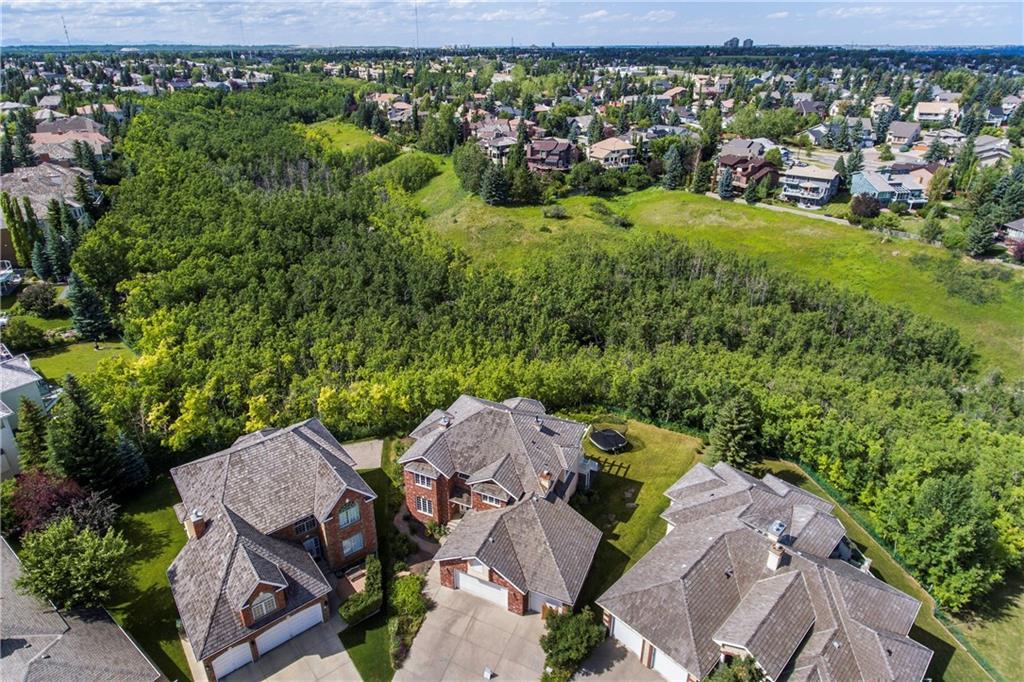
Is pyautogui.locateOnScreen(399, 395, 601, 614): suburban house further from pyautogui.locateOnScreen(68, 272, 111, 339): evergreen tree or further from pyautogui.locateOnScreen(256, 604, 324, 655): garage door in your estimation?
pyautogui.locateOnScreen(68, 272, 111, 339): evergreen tree

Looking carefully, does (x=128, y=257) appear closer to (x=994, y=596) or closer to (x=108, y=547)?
(x=108, y=547)

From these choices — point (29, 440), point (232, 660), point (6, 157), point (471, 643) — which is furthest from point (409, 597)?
point (6, 157)

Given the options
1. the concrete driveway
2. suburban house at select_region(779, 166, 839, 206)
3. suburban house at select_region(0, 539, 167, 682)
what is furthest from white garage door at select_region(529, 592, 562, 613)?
suburban house at select_region(779, 166, 839, 206)

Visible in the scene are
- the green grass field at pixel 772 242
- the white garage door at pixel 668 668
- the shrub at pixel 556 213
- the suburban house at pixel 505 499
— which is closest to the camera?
the white garage door at pixel 668 668

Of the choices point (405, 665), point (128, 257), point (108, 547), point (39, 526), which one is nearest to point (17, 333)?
point (128, 257)

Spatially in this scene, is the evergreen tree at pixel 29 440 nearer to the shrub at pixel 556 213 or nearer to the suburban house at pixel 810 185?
the shrub at pixel 556 213

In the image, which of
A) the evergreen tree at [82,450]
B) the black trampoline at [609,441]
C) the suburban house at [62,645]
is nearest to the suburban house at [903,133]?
the black trampoline at [609,441]
